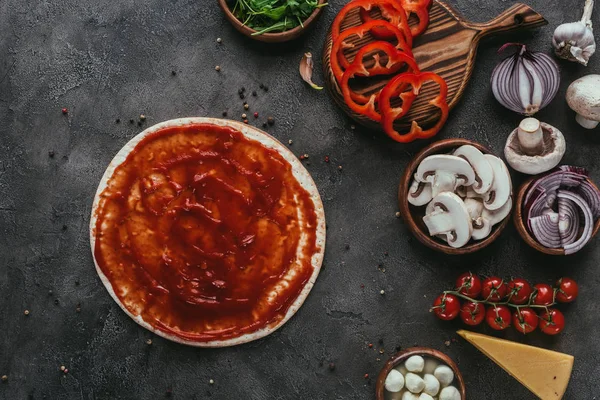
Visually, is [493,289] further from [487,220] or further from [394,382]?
[394,382]

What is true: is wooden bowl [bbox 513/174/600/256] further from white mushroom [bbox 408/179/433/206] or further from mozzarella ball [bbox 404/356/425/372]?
mozzarella ball [bbox 404/356/425/372]

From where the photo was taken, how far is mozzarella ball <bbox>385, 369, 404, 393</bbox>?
431 centimetres

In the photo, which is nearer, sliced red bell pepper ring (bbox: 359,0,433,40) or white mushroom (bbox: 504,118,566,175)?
white mushroom (bbox: 504,118,566,175)

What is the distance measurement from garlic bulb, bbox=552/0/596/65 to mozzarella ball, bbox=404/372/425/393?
243 cm

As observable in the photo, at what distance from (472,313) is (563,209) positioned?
93cm

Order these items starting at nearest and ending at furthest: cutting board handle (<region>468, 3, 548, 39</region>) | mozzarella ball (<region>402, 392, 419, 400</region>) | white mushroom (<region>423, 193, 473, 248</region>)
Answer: white mushroom (<region>423, 193, 473, 248</region>), mozzarella ball (<region>402, 392, 419, 400</region>), cutting board handle (<region>468, 3, 548, 39</region>)

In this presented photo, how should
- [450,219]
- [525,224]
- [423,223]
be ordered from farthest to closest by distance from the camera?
[423,223] < [525,224] < [450,219]

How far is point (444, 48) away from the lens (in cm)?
447

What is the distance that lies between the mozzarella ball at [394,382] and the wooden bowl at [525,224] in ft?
4.12

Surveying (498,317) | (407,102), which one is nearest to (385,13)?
(407,102)

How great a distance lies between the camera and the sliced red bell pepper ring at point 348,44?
4316 millimetres

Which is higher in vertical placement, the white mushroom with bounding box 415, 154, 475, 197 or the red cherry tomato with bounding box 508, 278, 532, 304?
the white mushroom with bounding box 415, 154, 475, 197

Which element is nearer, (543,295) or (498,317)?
(498,317)

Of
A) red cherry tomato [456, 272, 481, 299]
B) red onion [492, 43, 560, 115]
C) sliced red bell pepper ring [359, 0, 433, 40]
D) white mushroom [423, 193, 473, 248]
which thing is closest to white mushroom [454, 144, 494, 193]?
white mushroom [423, 193, 473, 248]
